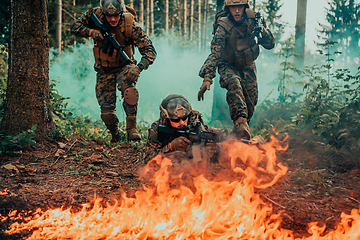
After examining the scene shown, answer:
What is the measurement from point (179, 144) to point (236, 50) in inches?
90.5

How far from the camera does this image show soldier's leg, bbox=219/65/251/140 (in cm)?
455

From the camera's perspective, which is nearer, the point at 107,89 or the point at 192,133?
the point at 192,133

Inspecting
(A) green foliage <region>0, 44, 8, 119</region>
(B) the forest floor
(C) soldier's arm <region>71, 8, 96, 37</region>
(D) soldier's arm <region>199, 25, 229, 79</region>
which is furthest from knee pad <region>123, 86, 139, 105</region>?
(A) green foliage <region>0, 44, 8, 119</region>

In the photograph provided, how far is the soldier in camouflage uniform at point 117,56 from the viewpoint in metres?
5.09

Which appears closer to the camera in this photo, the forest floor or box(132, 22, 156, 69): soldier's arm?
the forest floor

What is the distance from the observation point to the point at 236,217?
254 cm

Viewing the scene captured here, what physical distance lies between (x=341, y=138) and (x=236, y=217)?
9.90 feet

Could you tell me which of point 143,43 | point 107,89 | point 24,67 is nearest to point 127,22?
point 143,43

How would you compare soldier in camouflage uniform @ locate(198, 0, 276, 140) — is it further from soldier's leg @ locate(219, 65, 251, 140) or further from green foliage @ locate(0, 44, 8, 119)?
green foliage @ locate(0, 44, 8, 119)

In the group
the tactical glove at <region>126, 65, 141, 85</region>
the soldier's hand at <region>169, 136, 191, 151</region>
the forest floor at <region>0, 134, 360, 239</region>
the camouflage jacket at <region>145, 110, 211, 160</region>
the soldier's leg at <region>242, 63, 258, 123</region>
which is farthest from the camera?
the soldier's leg at <region>242, 63, 258, 123</region>

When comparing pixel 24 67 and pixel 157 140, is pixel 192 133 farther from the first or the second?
pixel 24 67

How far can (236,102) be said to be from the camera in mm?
4824

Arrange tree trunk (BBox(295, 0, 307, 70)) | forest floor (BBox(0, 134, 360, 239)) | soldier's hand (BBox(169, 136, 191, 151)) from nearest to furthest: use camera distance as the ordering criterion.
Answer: forest floor (BBox(0, 134, 360, 239)) → soldier's hand (BBox(169, 136, 191, 151)) → tree trunk (BBox(295, 0, 307, 70))

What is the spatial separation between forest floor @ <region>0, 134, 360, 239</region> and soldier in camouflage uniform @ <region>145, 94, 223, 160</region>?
18.9 inches
